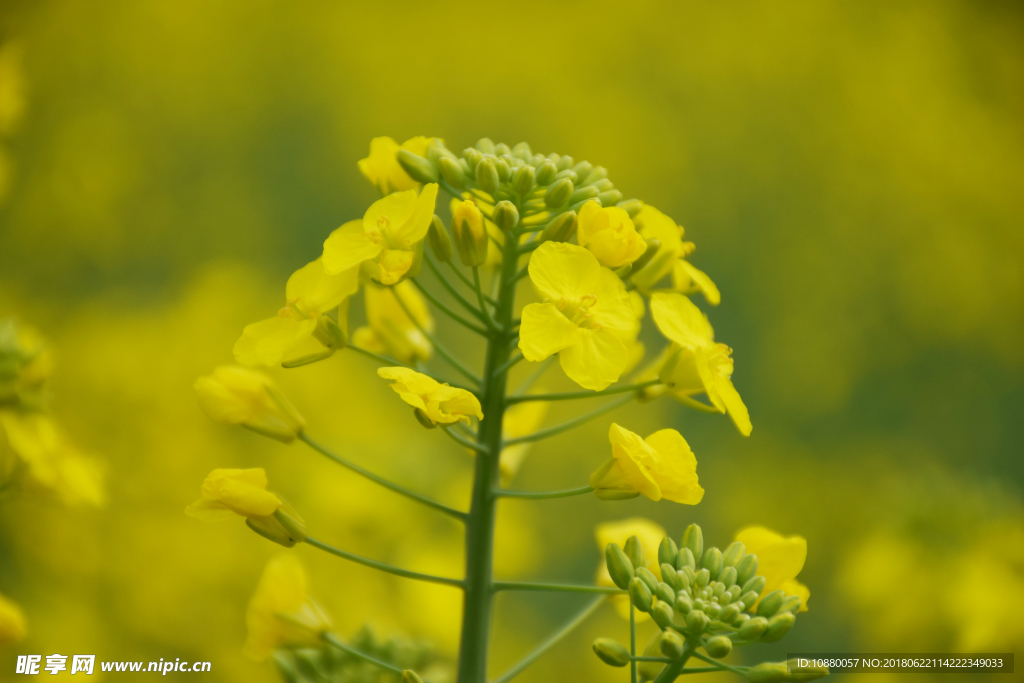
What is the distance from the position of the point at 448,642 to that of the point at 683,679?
0.81 m

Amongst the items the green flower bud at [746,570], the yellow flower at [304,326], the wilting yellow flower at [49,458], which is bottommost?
the green flower bud at [746,570]

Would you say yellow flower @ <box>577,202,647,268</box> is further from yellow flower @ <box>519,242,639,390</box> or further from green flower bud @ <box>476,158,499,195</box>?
green flower bud @ <box>476,158,499,195</box>

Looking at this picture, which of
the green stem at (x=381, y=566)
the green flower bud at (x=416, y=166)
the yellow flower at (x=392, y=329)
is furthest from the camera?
the yellow flower at (x=392, y=329)

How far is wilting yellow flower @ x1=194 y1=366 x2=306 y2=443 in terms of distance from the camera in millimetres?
1075

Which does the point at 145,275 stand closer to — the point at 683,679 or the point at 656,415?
the point at 656,415

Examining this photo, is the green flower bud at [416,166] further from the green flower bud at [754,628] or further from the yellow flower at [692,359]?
the green flower bud at [754,628]

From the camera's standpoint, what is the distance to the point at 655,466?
0.94 metres

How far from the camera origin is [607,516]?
12.2 ft

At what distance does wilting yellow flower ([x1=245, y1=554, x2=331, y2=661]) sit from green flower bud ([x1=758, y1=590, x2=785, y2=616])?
0.67 metres

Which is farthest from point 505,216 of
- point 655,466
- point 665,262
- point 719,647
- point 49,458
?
point 49,458

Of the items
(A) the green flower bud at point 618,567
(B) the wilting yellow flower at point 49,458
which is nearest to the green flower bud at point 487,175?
(A) the green flower bud at point 618,567

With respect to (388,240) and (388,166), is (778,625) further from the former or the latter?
(388,166)

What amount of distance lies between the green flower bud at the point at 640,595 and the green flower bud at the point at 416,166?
0.64 meters

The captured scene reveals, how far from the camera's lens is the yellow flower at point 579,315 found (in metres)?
0.90
